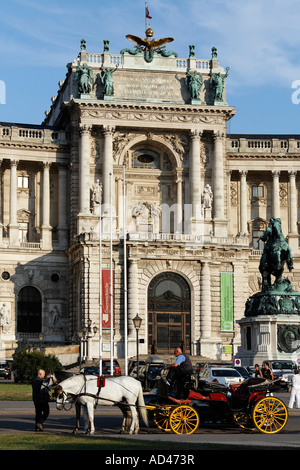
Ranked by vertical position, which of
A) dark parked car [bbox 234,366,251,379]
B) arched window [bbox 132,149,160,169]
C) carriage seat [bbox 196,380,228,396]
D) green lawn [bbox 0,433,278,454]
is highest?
arched window [bbox 132,149,160,169]

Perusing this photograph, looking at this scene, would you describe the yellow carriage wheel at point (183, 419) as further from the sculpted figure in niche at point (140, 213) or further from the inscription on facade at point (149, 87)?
the inscription on facade at point (149, 87)

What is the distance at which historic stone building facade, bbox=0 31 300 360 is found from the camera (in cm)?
8112

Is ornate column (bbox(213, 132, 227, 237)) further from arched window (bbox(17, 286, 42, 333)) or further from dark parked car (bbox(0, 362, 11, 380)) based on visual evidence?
dark parked car (bbox(0, 362, 11, 380))

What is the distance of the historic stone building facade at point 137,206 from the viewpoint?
81125mm

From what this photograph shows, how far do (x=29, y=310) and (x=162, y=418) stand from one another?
6046 centimetres

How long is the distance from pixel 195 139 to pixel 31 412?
5341 cm

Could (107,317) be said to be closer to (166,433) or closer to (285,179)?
(285,179)

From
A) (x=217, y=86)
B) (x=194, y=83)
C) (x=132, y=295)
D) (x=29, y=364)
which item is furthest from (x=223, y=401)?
(x=217, y=86)

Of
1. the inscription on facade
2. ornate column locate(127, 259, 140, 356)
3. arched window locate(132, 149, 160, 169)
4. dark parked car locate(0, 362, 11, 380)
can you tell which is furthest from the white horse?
arched window locate(132, 149, 160, 169)

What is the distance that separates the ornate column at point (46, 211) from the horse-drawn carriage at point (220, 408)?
195ft

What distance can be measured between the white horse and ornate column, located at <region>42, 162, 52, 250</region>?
→ 6058cm

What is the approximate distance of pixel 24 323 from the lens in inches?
3410

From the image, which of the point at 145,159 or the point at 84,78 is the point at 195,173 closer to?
the point at 145,159

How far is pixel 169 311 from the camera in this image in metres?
82.2
